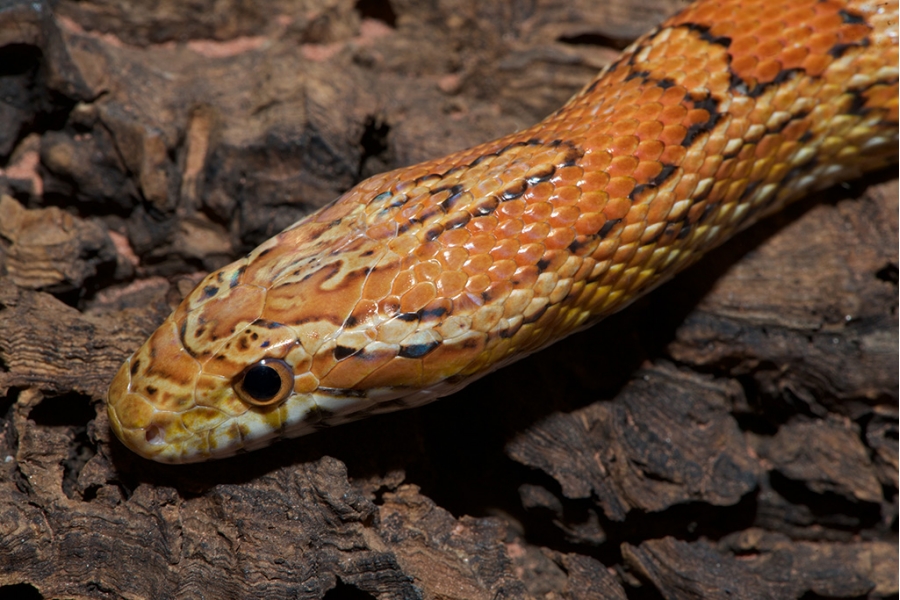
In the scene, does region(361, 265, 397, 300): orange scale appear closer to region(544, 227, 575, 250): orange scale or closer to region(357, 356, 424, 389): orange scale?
region(357, 356, 424, 389): orange scale

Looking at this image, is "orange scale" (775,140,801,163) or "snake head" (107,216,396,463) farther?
"orange scale" (775,140,801,163)

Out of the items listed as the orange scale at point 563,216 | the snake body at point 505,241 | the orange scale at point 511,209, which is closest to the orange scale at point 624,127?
the snake body at point 505,241

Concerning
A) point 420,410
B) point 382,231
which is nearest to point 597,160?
point 382,231

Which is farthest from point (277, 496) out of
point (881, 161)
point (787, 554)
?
point (881, 161)

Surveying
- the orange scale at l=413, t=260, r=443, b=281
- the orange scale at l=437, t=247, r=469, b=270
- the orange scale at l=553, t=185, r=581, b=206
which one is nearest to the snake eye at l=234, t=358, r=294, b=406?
the orange scale at l=413, t=260, r=443, b=281

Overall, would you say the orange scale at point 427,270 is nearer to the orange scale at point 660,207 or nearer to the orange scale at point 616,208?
the orange scale at point 616,208

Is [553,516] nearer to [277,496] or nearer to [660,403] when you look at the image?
[660,403]

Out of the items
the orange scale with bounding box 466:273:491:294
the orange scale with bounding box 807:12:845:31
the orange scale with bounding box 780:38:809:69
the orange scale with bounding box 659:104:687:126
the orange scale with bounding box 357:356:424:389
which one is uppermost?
the orange scale with bounding box 807:12:845:31

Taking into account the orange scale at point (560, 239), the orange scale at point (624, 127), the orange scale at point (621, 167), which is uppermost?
the orange scale at point (624, 127)

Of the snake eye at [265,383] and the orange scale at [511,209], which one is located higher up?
the orange scale at [511,209]
